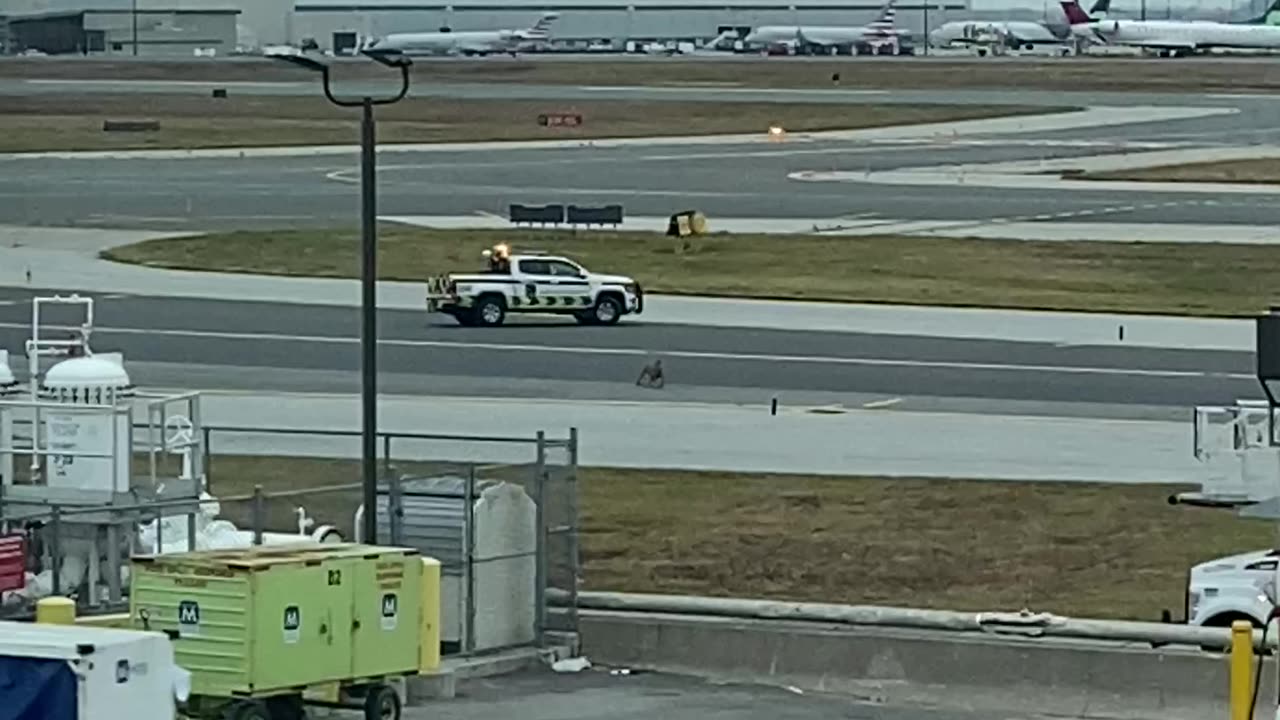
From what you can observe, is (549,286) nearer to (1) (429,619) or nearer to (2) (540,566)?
(2) (540,566)

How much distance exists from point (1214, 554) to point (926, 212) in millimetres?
55139

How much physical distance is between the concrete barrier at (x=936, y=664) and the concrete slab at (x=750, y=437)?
1339cm

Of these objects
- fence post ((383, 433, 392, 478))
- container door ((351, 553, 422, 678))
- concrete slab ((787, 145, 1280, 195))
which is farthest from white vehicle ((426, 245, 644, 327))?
concrete slab ((787, 145, 1280, 195))

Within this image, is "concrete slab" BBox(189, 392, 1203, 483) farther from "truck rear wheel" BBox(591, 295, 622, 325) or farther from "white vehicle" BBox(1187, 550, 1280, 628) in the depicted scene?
"white vehicle" BBox(1187, 550, 1280, 628)

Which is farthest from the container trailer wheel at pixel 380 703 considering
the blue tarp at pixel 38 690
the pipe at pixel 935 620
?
the blue tarp at pixel 38 690

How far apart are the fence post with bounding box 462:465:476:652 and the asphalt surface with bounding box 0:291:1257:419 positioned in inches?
840

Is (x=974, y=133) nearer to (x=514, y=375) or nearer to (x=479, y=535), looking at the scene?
(x=514, y=375)

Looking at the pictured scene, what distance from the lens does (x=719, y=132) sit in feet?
433

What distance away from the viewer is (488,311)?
59.7m

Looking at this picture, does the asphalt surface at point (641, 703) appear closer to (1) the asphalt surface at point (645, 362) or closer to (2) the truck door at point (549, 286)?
(1) the asphalt surface at point (645, 362)

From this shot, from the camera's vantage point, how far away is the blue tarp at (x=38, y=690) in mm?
15586

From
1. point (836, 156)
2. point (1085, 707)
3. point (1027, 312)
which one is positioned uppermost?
point (836, 156)

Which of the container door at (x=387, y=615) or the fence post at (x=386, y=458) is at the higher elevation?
the fence post at (x=386, y=458)

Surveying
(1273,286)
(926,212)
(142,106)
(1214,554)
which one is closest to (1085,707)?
(1214,554)
